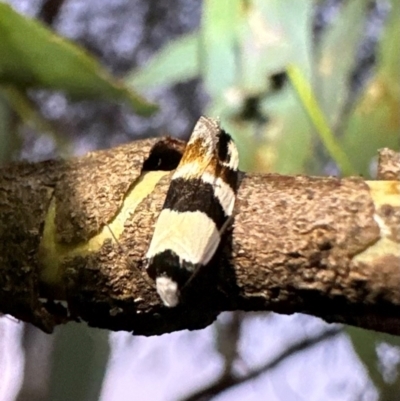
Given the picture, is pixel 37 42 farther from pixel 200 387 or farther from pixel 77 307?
pixel 200 387

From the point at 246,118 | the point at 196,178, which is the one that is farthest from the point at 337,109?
the point at 196,178

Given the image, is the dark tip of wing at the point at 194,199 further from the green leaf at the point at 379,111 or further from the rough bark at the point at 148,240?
the green leaf at the point at 379,111

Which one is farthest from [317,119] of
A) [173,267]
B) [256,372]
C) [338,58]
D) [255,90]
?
[256,372]

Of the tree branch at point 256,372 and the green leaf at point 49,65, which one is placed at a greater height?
the green leaf at point 49,65

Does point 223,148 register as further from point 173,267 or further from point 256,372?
point 256,372

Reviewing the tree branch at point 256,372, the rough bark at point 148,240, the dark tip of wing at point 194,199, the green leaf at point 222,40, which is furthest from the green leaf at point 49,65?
the tree branch at point 256,372

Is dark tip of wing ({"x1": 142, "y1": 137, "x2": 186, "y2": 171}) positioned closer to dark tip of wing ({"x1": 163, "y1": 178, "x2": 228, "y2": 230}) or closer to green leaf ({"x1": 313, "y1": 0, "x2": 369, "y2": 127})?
dark tip of wing ({"x1": 163, "y1": 178, "x2": 228, "y2": 230})

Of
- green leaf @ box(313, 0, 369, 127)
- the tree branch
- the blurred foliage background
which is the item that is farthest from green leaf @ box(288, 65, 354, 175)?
the tree branch
